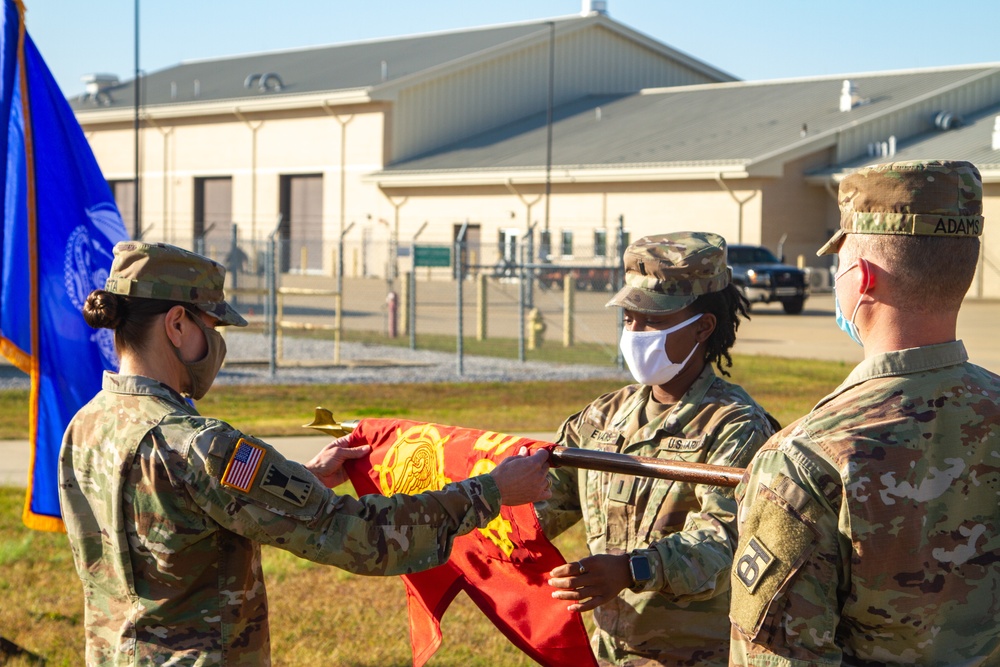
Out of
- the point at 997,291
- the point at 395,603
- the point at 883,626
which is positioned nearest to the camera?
the point at 883,626

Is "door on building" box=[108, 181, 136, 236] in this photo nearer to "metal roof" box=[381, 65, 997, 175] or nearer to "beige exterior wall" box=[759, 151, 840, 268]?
"metal roof" box=[381, 65, 997, 175]

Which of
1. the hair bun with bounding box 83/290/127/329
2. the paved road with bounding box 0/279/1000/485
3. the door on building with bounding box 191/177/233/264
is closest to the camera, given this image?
the hair bun with bounding box 83/290/127/329

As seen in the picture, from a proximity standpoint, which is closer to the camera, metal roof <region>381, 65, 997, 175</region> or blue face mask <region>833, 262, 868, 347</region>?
blue face mask <region>833, 262, 868, 347</region>

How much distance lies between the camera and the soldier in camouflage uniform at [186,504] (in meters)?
2.85

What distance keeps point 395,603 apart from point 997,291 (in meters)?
33.6

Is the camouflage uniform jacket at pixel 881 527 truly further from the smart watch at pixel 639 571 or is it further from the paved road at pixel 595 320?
the paved road at pixel 595 320

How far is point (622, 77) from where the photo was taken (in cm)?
5431

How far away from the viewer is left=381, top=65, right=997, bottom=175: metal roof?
135 ft

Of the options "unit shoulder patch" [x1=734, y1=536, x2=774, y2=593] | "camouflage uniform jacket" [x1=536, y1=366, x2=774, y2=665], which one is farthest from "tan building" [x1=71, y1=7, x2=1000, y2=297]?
"unit shoulder patch" [x1=734, y1=536, x2=774, y2=593]

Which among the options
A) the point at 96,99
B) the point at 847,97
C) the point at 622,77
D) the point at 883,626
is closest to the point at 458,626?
the point at 883,626

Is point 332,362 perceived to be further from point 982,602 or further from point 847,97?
point 847,97

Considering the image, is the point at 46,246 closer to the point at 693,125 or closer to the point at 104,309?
the point at 104,309

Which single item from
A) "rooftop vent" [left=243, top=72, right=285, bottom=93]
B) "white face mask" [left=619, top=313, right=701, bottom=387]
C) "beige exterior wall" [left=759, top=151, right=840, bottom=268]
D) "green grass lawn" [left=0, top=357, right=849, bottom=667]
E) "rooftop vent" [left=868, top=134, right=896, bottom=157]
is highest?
"rooftop vent" [left=243, top=72, right=285, bottom=93]

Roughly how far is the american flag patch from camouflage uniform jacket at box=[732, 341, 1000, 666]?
3.83 ft
